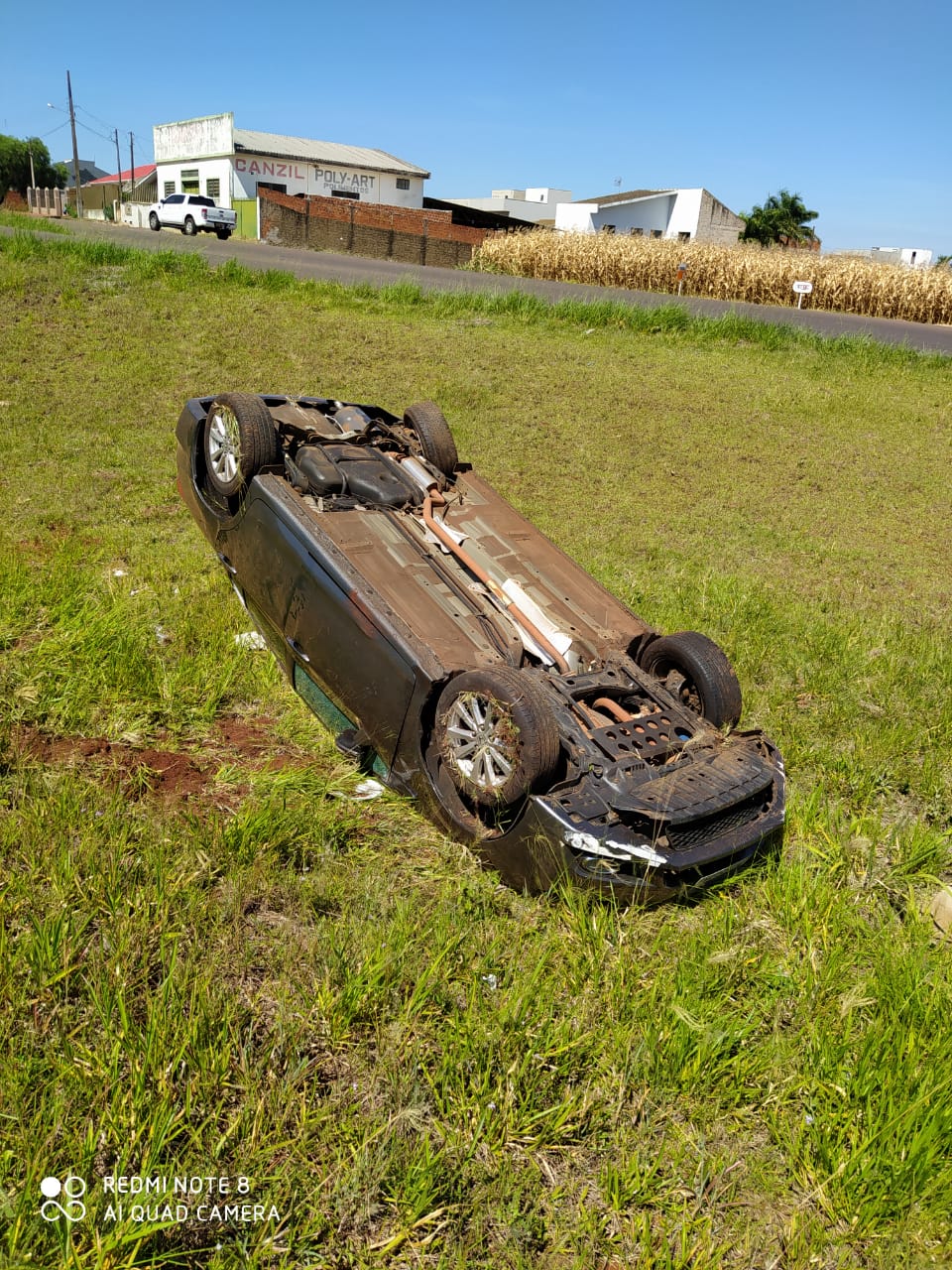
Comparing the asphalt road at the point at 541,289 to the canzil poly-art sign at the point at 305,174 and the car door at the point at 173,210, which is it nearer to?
the car door at the point at 173,210

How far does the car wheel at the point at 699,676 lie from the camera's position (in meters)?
4.22

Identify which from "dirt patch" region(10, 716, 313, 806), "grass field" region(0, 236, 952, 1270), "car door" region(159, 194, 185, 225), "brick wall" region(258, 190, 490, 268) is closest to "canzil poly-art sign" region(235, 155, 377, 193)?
"brick wall" region(258, 190, 490, 268)

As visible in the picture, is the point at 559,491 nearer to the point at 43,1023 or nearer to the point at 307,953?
the point at 307,953

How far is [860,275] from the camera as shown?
22141 mm

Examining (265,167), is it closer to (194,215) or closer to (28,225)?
(194,215)

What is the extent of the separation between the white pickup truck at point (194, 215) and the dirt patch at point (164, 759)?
28.0 metres

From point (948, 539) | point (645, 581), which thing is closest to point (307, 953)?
→ point (645, 581)

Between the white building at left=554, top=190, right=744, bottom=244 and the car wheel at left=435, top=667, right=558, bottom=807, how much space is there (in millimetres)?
44114

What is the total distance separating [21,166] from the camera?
66188 millimetres

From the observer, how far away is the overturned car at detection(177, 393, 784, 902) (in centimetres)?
341

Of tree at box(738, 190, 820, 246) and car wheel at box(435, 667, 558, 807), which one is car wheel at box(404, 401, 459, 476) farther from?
tree at box(738, 190, 820, 246)

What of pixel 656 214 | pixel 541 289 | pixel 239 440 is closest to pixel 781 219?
pixel 656 214

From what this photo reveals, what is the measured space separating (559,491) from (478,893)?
248 inches

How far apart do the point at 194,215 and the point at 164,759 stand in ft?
94.7
